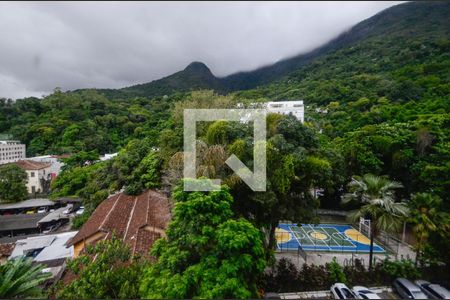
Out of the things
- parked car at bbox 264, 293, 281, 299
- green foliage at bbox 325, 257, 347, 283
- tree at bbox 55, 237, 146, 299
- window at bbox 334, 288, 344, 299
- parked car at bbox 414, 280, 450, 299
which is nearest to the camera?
tree at bbox 55, 237, 146, 299

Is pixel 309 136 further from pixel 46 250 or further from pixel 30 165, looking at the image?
pixel 30 165

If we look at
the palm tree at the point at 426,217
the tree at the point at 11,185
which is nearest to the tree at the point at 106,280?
the palm tree at the point at 426,217

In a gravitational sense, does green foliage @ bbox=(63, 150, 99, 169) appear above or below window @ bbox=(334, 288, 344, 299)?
above

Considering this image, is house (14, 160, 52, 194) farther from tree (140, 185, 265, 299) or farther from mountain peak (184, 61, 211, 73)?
mountain peak (184, 61, 211, 73)

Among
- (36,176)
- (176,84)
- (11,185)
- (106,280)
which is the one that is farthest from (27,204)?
(176,84)

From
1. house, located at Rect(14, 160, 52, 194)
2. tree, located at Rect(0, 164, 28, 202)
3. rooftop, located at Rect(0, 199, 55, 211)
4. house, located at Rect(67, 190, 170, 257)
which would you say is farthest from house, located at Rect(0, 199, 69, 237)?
house, located at Rect(14, 160, 52, 194)

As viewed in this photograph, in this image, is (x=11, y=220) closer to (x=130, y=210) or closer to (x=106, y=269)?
(x=130, y=210)

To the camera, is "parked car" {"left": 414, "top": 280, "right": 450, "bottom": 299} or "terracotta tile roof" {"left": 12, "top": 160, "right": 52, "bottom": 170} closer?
"parked car" {"left": 414, "top": 280, "right": 450, "bottom": 299}

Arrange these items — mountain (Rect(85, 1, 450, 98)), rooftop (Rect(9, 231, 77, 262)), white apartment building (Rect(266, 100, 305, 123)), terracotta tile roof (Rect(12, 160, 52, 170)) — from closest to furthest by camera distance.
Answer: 1. rooftop (Rect(9, 231, 77, 262))
2. terracotta tile roof (Rect(12, 160, 52, 170))
3. white apartment building (Rect(266, 100, 305, 123))
4. mountain (Rect(85, 1, 450, 98))

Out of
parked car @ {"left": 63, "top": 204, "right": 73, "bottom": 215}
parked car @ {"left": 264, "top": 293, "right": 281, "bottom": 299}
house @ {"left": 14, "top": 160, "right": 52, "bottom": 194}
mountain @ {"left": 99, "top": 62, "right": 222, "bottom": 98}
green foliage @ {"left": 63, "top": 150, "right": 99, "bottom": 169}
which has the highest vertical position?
mountain @ {"left": 99, "top": 62, "right": 222, "bottom": 98}
